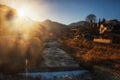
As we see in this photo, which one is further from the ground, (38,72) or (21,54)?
(21,54)

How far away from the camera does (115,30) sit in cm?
3262

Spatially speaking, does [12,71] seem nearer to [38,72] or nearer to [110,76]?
Result: [38,72]

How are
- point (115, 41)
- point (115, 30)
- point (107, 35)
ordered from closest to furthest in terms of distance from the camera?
point (115, 41)
point (107, 35)
point (115, 30)

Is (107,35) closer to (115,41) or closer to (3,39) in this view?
(115,41)

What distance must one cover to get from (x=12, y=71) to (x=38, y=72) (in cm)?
189

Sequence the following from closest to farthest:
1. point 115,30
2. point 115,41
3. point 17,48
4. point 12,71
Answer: point 12,71 → point 17,48 → point 115,41 → point 115,30

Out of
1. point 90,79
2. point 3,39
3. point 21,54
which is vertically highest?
point 3,39

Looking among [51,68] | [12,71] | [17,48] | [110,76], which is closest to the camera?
[110,76]

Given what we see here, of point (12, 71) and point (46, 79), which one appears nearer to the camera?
point (46, 79)

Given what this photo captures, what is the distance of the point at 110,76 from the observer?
1091 cm

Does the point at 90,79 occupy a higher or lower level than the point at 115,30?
lower

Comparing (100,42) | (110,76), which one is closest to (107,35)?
(100,42)

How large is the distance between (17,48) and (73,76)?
4775 mm

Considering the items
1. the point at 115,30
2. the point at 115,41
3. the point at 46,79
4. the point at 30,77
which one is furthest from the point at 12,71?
the point at 115,30
